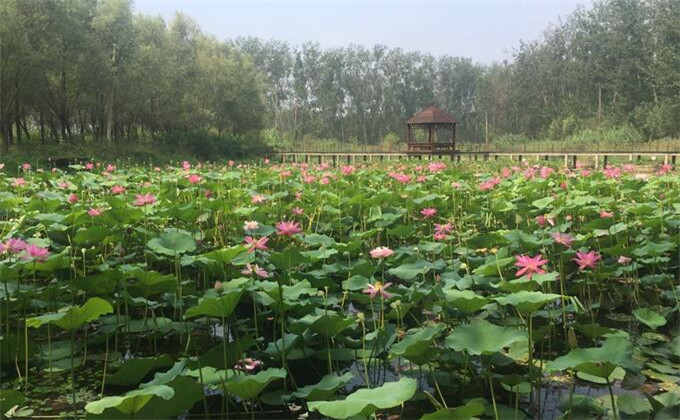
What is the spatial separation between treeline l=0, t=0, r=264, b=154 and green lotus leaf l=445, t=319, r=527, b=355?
13.9m

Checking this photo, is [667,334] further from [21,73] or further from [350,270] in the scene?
[21,73]

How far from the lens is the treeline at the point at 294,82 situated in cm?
1595

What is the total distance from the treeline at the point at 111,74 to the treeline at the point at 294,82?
6cm

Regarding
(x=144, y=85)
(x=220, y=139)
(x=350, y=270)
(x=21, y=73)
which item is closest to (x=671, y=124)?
(x=220, y=139)

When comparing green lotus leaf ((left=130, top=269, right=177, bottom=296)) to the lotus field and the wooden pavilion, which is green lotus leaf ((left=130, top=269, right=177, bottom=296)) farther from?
the wooden pavilion

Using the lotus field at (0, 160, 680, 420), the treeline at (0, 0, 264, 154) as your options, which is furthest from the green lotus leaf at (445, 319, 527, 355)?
the treeline at (0, 0, 264, 154)

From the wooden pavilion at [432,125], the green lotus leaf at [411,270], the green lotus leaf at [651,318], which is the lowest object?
the green lotus leaf at [651,318]

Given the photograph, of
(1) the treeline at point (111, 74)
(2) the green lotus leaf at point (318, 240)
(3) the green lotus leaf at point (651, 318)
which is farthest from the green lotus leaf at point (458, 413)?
(1) the treeline at point (111, 74)

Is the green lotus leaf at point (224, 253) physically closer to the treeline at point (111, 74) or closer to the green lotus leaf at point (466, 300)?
the green lotus leaf at point (466, 300)

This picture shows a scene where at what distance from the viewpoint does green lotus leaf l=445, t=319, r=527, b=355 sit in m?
1.37

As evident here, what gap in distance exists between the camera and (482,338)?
4.71 feet

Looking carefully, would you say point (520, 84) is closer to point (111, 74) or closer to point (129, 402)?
point (111, 74)

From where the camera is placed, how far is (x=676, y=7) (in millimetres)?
29500

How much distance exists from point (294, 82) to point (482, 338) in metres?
49.7
